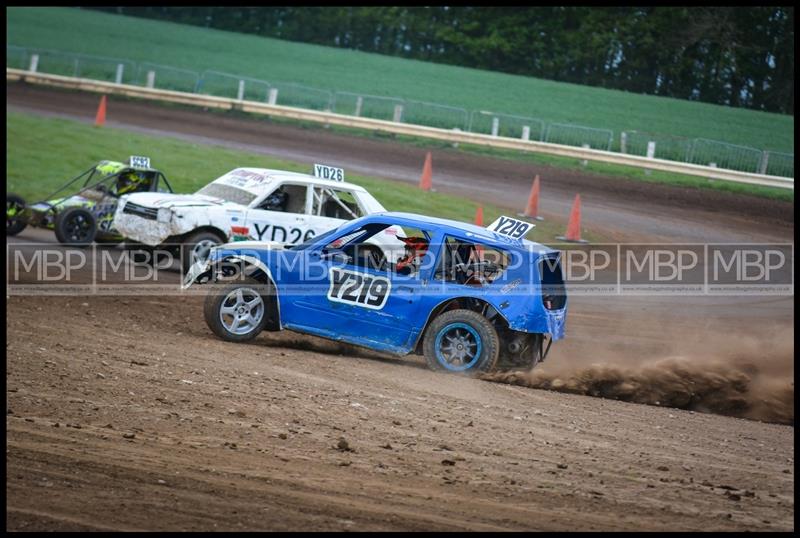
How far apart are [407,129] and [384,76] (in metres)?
13.7

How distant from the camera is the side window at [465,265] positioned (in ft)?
35.7

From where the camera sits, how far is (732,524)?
20.1ft

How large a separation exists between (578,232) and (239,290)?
11.7m

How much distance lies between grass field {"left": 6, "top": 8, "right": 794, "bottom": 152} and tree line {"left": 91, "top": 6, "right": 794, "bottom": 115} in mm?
3508

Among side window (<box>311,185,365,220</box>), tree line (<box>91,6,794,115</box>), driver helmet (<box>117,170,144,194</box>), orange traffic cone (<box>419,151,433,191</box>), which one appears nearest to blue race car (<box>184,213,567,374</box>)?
side window (<box>311,185,365,220</box>)

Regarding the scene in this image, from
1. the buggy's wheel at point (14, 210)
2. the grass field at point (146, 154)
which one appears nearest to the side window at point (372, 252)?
the buggy's wheel at point (14, 210)

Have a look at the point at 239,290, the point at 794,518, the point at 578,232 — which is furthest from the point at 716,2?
the point at 794,518

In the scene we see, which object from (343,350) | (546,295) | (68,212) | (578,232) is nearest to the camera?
(546,295)

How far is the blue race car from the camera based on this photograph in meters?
10.7

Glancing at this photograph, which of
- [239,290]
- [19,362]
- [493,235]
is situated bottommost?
[19,362]

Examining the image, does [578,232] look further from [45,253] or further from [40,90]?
[40,90]

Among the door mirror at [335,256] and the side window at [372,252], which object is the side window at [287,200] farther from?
the door mirror at [335,256]

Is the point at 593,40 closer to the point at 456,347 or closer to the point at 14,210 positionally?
the point at 14,210

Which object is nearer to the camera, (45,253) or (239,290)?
(239,290)
